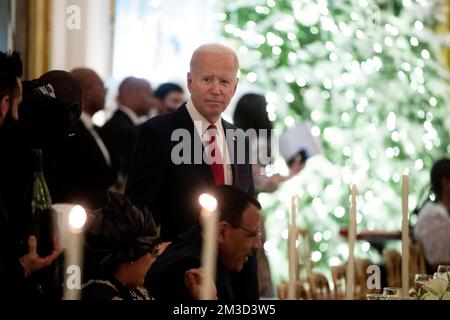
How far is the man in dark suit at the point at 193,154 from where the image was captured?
3760mm

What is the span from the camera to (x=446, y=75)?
8203 mm

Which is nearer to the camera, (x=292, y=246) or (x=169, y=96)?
(x=292, y=246)

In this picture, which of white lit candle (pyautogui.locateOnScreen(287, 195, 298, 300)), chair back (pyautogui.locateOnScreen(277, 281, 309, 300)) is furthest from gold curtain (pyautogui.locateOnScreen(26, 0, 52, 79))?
white lit candle (pyautogui.locateOnScreen(287, 195, 298, 300))

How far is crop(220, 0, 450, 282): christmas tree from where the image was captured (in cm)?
771

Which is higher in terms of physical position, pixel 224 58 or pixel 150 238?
pixel 224 58

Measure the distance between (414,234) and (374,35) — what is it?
2.06 metres

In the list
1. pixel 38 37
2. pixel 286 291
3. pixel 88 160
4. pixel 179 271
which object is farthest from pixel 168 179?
pixel 38 37

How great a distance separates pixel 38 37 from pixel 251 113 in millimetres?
902

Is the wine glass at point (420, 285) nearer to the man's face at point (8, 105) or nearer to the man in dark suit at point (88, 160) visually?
the man's face at point (8, 105)

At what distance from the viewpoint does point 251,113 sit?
5375mm

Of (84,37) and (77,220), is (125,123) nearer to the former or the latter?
(84,37)

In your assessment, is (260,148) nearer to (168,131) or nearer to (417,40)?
(168,131)

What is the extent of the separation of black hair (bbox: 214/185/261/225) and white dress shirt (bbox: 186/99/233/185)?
17 cm
